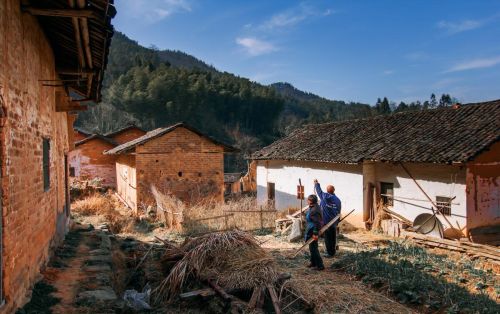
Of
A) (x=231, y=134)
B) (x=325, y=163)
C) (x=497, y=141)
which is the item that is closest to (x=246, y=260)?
(x=497, y=141)

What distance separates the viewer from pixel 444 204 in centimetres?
1237

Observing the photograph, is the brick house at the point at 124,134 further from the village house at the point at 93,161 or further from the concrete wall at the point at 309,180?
the concrete wall at the point at 309,180

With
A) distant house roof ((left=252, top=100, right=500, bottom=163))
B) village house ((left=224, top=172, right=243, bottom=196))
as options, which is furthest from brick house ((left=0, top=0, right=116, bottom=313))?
village house ((left=224, top=172, right=243, bottom=196))

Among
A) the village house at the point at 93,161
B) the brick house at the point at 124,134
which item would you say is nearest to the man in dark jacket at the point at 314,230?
the village house at the point at 93,161

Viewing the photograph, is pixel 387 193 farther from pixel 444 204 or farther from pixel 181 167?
pixel 181 167

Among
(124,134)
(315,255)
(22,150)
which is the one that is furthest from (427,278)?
(124,134)

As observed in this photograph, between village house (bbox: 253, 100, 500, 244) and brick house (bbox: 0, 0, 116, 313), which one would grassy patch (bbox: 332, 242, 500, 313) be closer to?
village house (bbox: 253, 100, 500, 244)

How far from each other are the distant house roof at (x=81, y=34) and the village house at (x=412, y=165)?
9431mm

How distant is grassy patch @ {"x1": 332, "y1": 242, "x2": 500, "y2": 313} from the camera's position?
673 centimetres

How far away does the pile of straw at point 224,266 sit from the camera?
660 cm

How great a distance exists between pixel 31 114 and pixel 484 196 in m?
12.1

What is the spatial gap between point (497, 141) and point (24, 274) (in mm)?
12350

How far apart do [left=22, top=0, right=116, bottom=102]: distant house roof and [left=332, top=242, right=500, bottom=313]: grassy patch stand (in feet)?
21.0

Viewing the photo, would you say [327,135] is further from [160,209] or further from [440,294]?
[440,294]
